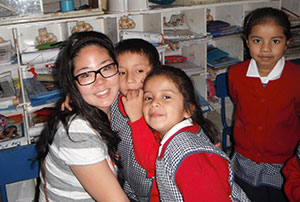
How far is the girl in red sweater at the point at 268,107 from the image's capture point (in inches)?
66.1

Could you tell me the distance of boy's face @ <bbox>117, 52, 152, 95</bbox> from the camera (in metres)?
1.40

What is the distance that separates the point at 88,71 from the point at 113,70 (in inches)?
4.5

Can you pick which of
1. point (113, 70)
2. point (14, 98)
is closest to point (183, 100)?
point (113, 70)

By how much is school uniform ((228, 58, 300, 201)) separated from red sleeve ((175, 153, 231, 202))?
0.88 m

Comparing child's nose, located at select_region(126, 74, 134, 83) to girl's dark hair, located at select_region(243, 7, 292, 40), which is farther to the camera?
girl's dark hair, located at select_region(243, 7, 292, 40)

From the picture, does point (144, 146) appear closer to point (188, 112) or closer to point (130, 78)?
point (188, 112)

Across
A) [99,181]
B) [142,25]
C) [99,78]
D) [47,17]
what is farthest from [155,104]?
[142,25]

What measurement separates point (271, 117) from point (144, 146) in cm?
88

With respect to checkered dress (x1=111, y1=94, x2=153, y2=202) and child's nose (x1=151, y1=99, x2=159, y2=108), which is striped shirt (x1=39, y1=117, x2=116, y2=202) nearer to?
checkered dress (x1=111, y1=94, x2=153, y2=202)

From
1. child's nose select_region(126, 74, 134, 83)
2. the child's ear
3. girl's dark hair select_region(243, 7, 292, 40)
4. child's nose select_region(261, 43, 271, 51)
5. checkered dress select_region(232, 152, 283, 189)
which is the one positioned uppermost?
girl's dark hair select_region(243, 7, 292, 40)

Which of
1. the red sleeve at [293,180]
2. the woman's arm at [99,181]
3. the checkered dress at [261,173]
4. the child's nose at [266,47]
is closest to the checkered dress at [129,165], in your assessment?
the woman's arm at [99,181]

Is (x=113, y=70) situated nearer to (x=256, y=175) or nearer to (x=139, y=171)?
(x=139, y=171)

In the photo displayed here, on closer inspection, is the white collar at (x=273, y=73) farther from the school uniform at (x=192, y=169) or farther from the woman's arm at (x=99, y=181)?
the woman's arm at (x=99, y=181)

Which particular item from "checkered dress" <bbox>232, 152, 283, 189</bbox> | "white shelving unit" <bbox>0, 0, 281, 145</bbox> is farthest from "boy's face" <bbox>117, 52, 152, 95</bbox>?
"white shelving unit" <bbox>0, 0, 281, 145</bbox>
